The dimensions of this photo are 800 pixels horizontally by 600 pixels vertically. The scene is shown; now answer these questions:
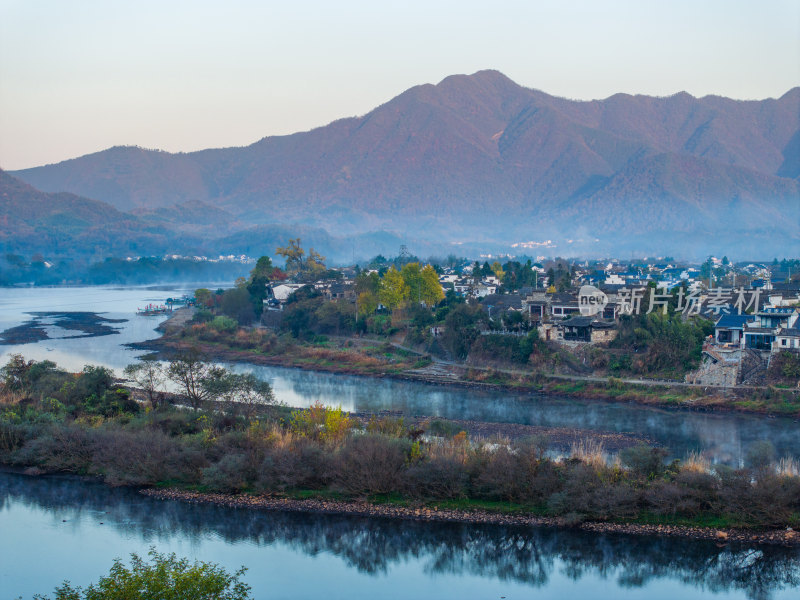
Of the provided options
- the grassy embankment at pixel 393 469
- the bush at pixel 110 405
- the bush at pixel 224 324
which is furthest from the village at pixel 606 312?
the bush at pixel 110 405

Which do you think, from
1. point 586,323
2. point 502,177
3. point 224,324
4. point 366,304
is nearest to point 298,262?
point 224,324

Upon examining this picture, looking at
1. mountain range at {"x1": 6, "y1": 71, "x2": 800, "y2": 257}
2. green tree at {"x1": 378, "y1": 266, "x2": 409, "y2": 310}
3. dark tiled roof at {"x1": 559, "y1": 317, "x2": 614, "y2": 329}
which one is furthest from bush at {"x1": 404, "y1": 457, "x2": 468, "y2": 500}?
mountain range at {"x1": 6, "y1": 71, "x2": 800, "y2": 257}

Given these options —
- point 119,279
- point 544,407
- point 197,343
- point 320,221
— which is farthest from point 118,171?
point 544,407

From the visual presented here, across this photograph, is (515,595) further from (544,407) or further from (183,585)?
(544,407)

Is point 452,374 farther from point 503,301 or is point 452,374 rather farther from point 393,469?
point 393,469

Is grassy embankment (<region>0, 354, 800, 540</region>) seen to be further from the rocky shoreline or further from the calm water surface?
the calm water surface
